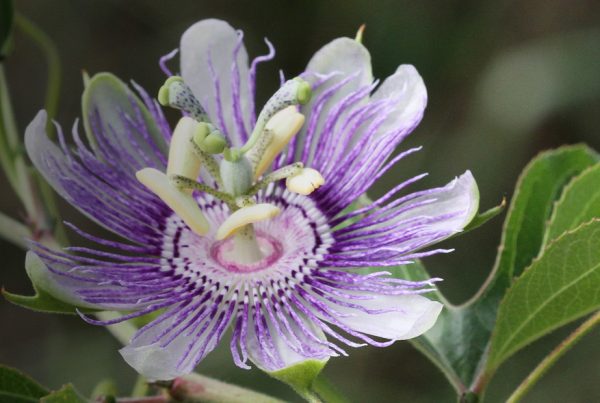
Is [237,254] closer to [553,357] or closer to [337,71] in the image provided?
[337,71]

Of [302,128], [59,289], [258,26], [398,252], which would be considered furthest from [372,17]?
[59,289]

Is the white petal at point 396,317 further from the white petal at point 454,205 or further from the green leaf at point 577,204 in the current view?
the green leaf at point 577,204

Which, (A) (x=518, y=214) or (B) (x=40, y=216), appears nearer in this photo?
(A) (x=518, y=214)

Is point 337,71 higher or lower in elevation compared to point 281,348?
higher

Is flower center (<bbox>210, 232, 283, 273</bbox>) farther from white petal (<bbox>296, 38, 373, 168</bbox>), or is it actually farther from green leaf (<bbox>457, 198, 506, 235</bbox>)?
green leaf (<bbox>457, 198, 506, 235</bbox>)

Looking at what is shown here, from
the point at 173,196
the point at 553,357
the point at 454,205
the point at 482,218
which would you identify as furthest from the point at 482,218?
the point at 173,196

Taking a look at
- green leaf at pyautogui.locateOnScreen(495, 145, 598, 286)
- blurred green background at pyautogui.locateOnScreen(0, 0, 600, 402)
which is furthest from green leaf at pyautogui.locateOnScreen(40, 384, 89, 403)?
blurred green background at pyautogui.locateOnScreen(0, 0, 600, 402)

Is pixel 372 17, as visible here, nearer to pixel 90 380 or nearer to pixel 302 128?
pixel 90 380
